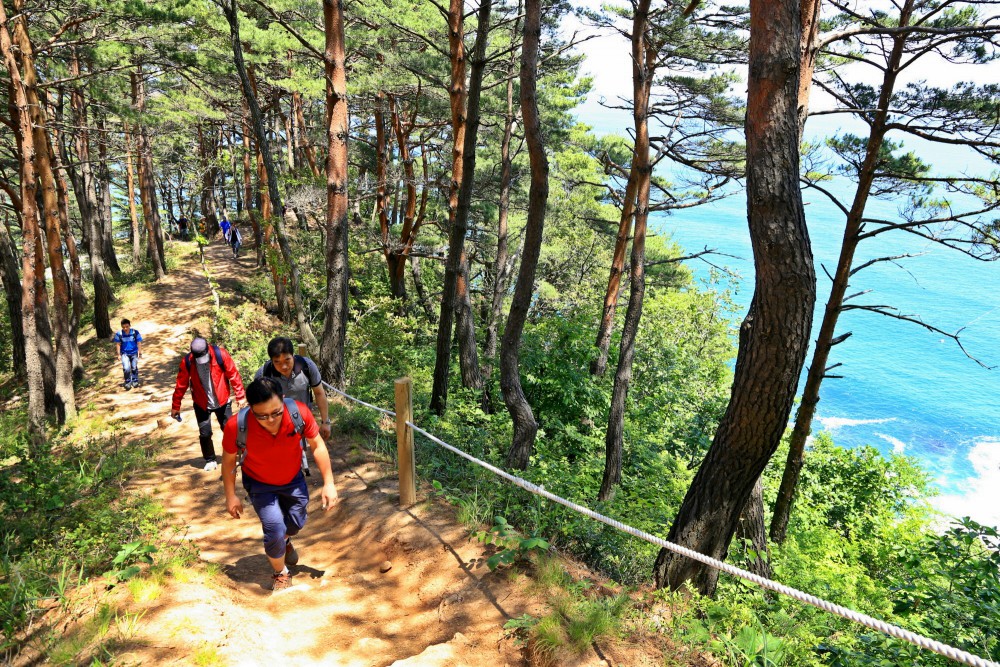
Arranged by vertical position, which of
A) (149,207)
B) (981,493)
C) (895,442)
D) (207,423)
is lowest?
(981,493)

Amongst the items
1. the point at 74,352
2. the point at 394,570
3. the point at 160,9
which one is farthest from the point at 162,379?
Result: the point at 394,570

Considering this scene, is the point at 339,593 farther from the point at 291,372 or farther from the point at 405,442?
the point at 291,372

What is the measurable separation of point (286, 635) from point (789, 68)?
4927 mm

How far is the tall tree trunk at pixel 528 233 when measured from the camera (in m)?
5.86

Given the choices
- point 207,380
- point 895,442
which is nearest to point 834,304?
point 207,380

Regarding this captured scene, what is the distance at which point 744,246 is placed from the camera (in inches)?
2554

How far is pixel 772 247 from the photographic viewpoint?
362cm

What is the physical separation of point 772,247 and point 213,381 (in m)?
5.83

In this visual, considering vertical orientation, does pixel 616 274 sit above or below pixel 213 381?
above

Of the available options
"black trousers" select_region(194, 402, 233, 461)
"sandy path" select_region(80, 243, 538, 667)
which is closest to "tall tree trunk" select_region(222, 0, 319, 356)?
"black trousers" select_region(194, 402, 233, 461)

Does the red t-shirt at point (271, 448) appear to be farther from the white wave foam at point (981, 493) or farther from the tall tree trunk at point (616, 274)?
the white wave foam at point (981, 493)

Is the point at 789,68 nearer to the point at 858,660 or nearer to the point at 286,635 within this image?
the point at 858,660

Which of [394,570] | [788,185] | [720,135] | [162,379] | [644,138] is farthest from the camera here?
[162,379]

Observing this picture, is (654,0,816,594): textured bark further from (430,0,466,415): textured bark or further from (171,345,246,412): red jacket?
(171,345,246,412): red jacket
